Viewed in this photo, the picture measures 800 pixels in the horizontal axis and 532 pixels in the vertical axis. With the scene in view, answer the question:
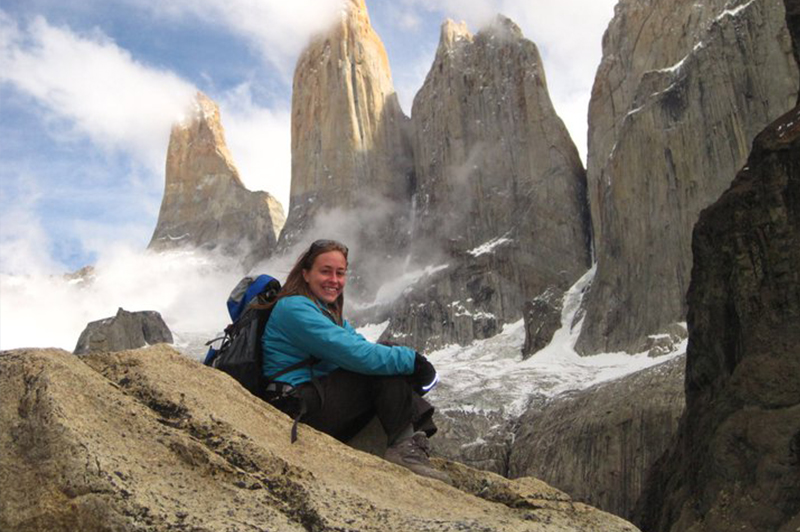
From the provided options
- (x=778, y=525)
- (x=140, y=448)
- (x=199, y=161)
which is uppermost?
(x=199, y=161)

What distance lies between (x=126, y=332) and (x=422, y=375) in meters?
84.4

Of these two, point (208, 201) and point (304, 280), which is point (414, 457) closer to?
point (304, 280)

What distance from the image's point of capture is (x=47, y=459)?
4.64 meters

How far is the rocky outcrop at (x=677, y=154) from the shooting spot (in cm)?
6275

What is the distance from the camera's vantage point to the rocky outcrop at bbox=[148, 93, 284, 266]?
12362 cm

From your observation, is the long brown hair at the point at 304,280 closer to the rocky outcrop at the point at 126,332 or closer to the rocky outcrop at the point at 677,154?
the rocky outcrop at the point at 677,154

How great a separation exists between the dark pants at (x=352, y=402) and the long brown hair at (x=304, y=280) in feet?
2.17

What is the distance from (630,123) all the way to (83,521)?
6841 cm

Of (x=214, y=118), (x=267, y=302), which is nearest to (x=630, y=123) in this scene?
(x=267, y=302)

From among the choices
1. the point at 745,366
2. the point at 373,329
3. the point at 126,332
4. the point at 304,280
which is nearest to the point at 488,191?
the point at 373,329

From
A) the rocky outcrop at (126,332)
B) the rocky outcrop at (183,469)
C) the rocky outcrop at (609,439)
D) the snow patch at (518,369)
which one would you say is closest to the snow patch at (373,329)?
the snow patch at (518,369)

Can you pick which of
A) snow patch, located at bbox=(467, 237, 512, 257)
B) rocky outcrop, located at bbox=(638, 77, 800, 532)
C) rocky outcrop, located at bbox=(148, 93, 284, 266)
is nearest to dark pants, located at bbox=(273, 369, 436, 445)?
rocky outcrop, located at bbox=(638, 77, 800, 532)

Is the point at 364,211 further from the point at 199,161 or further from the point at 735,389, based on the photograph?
the point at 735,389

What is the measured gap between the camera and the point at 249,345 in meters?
6.64
